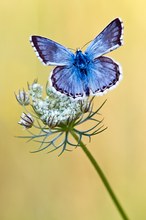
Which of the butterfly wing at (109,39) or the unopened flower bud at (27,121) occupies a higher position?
the butterfly wing at (109,39)

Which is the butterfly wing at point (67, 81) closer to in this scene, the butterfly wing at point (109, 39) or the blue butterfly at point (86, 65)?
the blue butterfly at point (86, 65)

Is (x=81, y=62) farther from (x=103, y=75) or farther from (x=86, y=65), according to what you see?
(x=103, y=75)

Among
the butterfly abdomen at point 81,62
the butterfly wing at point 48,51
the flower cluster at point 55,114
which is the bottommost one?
the flower cluster at point 55,114

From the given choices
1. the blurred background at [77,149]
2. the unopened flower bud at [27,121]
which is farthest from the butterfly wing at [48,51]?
the blurred background at [77,149]

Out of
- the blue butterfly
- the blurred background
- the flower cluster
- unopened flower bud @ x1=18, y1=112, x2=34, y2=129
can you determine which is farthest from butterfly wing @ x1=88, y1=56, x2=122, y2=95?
the blurred background

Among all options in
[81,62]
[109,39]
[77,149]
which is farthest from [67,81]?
[77,149]

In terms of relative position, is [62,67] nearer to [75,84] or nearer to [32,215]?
[75,84]

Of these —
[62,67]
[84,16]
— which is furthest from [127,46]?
[62,67]

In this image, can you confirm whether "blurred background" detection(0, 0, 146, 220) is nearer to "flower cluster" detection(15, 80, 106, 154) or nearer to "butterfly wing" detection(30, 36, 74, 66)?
"flower cluster" detection(15, 80, 106, 154)
